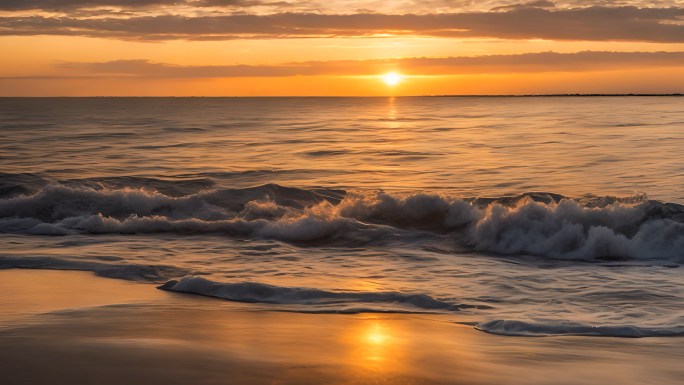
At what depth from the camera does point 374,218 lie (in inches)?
679

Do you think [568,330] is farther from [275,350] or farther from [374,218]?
[374,218]

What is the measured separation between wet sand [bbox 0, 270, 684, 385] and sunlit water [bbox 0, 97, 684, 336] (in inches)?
25.2

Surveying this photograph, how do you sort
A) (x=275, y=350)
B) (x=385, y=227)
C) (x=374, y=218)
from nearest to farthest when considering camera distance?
(x=275, y=350) < (x=385, y=227) < (x=374, y=218)

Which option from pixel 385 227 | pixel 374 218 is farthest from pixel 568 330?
pixel 374 218

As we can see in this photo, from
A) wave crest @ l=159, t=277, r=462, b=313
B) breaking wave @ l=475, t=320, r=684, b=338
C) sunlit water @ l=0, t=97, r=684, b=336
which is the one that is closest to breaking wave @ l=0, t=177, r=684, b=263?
sunlit water @ l=0, t=97, r=684, b=336

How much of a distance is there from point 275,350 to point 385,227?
9059mm

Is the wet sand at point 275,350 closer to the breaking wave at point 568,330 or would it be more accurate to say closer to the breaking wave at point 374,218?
the breaking wave at point 568,330

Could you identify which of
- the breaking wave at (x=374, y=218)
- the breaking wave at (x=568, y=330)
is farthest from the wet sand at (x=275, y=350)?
the breaking wave at (x=374, y=218)

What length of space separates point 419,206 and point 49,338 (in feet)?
36.9

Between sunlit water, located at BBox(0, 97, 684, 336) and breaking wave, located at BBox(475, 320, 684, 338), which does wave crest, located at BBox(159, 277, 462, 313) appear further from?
breaking wave, located at BBox(475, 320, 684, 338)

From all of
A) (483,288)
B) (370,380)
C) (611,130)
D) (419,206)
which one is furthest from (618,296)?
(611,130)

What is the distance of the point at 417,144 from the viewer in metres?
33.8

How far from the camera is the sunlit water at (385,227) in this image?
385 inches

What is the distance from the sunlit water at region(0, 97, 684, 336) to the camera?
977cm
